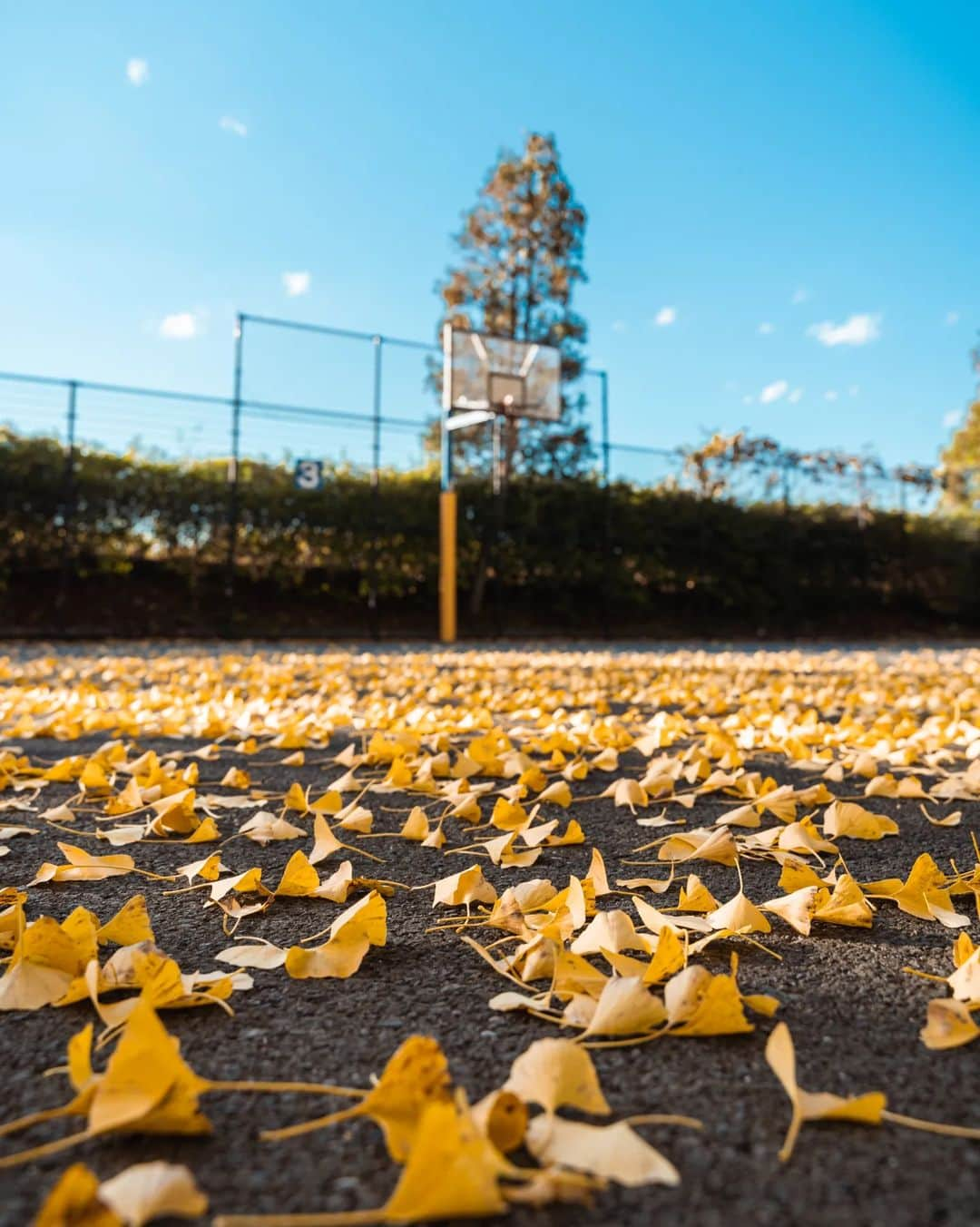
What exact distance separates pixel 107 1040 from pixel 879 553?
1589 cm

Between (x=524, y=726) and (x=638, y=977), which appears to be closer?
(x=638, y=977)

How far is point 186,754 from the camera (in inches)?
116

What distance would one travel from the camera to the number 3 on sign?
36.2 ft

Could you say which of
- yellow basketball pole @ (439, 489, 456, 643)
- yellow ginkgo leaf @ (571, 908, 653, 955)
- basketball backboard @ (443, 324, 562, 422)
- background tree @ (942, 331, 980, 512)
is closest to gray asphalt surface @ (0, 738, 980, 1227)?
yellow ginkgo leaf @ (571, 908, 653, 955)

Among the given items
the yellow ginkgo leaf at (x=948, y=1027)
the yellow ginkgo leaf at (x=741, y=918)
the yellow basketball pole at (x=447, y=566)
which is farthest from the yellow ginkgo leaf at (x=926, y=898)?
the yellow basketball pole at (x=447, y=566)

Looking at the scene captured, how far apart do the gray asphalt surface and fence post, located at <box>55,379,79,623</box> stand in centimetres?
940

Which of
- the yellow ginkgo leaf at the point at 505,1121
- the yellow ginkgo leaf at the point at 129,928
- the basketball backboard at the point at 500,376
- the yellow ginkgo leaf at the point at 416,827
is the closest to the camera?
the yellow ginkgo leaf at the point at 505,1121

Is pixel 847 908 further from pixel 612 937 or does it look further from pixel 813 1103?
pixel 813 1103

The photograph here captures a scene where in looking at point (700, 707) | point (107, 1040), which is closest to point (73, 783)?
point (107, 1040)

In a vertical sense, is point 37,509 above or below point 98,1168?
above

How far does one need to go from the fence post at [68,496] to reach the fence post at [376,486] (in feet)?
11.1

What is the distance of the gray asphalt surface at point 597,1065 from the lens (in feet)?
2.25

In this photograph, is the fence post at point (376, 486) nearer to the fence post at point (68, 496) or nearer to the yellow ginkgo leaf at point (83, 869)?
the fence post at point (68, 496)

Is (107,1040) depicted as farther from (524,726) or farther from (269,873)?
(524,726)
